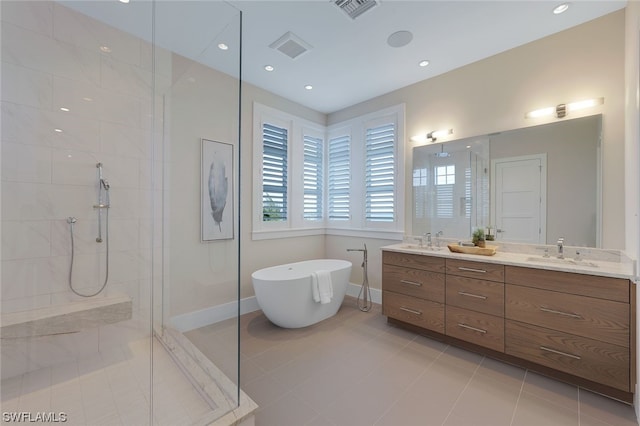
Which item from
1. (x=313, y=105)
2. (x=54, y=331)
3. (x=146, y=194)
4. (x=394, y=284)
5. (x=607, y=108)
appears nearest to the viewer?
(x=54, y=331)

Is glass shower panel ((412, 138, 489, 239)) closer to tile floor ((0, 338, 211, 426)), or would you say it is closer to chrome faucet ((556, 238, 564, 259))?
chrome faucet ((556, 238, 564, 259))

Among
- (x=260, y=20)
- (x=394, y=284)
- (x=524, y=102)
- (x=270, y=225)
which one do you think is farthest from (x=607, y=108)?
(x=270, y=225)

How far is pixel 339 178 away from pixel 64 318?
3284 millimetres

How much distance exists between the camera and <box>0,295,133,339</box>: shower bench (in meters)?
1.81

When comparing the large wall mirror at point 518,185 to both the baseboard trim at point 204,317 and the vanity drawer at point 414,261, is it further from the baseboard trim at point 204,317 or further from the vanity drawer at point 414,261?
the baseboard trim at point 204,317

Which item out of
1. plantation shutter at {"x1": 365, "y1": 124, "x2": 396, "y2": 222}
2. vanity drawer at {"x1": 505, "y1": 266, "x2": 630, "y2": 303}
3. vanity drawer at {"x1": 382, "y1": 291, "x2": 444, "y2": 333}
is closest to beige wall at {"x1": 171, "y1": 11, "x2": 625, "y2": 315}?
plantation shutter at {"x1": 365, "y1": 124, "x2": 396, "y2": 222}

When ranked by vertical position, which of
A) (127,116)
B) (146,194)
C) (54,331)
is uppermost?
(127,116)

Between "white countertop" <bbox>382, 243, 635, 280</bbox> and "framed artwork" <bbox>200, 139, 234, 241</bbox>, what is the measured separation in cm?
183

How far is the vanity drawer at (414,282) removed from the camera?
8.20 feet

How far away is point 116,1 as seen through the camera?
2016 mm

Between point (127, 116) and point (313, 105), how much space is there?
92.6 inches

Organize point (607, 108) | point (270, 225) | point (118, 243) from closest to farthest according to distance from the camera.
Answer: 1. point (607, 108)
2. point (118, 243)
3. point (270, 225)

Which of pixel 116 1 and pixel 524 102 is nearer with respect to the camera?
pixel 116 1

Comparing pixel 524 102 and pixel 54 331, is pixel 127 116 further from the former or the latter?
pixel 524 102
